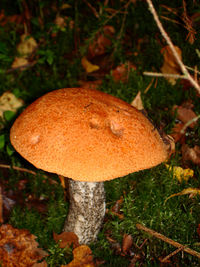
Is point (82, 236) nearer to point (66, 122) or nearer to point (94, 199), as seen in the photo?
point (94, 199)

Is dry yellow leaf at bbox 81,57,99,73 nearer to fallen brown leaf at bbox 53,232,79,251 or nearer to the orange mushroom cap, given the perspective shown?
the orange mushroom cap

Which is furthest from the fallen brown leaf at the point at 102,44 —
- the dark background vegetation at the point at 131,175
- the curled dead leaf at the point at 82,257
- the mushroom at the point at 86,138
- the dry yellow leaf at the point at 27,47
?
the curled dead leaf at the point at 82,257

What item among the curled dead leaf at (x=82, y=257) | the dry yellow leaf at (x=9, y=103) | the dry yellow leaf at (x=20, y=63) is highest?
the dry yellow leaf at (x=20, y=63)

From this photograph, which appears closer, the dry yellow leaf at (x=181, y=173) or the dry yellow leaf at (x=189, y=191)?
the dry yellow leaf at (x=189, y=191)

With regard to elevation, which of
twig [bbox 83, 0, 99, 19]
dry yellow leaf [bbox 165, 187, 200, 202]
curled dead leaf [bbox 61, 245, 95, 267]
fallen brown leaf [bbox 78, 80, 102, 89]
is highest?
twig [bbox 83, 0, 99, 19]

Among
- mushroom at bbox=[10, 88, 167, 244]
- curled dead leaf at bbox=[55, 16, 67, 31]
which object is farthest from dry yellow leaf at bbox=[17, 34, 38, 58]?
mushroom at bbox=[10, 88, 167, 244]

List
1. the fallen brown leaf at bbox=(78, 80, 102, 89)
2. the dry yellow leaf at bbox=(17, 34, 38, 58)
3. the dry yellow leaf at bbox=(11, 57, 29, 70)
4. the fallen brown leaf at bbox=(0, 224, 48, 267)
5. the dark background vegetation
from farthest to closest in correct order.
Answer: the dry yellow leaf at bbox=(17, 34, 38, 58) < the dry yellow leaf at bbox=(11, 57, 29, 70) < the fallen brown leaf at bbox=(78, 80, 102, 89) < the dark background vegetation < the fallen brown leaf at bbox=(0, 224, 48, 267)

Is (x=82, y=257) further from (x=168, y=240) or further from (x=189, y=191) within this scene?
(x=189, y=191)

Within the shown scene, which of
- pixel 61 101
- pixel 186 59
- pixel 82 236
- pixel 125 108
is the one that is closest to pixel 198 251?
pixel 82 236

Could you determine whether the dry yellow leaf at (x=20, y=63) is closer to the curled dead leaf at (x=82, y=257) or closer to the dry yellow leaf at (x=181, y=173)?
→ the dry yellow leaf at (x=181, y=173)
